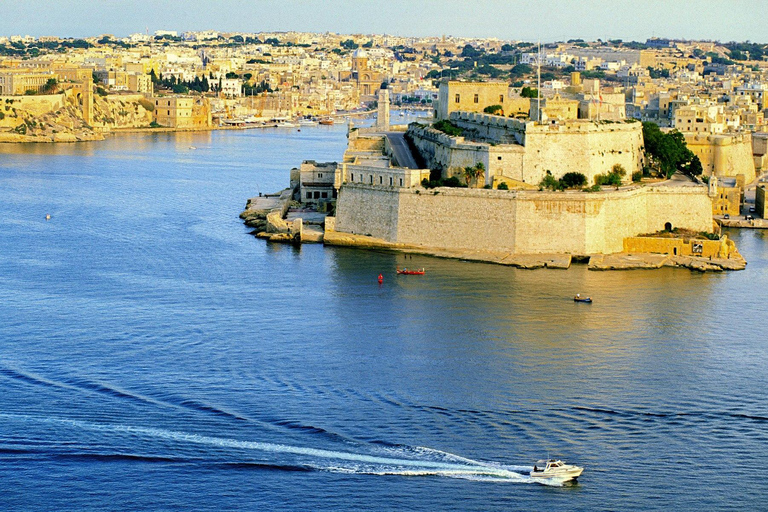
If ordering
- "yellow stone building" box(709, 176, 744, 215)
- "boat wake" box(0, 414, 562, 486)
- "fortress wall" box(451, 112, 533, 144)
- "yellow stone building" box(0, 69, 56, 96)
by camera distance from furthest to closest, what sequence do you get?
"yellow stone building" box(0, 69, 56, 96) < "yellow stone building" box(709, 176, 744, 215) < "fortress wall" box(451, 112, 533, 144) < "boat wake" box(0, 414, 562, 486)

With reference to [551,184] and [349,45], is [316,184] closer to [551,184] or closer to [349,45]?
[551,184]

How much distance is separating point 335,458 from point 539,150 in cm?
1135

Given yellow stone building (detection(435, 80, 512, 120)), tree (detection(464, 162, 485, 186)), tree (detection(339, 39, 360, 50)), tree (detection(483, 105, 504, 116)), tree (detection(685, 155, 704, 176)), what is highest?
tree (detection(339, 39, 360, 50))

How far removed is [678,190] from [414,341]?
8.07 m

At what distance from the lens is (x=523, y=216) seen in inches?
789

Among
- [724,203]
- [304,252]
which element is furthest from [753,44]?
[304,252]

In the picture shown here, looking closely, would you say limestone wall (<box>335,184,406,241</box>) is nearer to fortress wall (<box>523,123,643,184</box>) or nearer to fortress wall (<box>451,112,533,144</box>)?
fortress wall (<box>523,123,643,184</box>)

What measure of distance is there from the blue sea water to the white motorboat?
11cm

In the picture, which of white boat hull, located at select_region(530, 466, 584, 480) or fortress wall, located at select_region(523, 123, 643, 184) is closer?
white boat hull, located at select_region(530, 466, 584, 480)

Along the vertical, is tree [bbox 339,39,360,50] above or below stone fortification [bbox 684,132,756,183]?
above

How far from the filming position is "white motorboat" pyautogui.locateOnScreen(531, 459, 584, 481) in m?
10.6

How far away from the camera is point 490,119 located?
2339 cm

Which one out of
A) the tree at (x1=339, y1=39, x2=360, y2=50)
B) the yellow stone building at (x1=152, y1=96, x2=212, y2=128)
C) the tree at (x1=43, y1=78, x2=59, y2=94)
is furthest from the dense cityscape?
the tree at (x1=339, y1=39, x2=360, y2=50)

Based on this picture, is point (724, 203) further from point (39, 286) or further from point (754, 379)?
point (39, 286)
